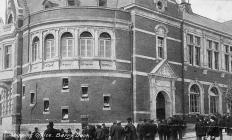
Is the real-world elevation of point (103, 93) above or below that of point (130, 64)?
below

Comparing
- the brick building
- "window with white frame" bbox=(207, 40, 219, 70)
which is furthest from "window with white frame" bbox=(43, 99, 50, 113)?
"window with white frame" bbox=(207, 40, 219, 70)

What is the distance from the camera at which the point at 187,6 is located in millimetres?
44656

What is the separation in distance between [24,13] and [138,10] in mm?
10378

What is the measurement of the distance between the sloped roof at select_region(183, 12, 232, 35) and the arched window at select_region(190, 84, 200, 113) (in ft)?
21.7

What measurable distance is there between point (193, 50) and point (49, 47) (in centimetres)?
1516

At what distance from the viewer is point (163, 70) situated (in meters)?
34.6

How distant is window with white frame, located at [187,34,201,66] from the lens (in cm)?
3922

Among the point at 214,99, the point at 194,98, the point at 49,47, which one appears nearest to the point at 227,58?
the point at 214,99

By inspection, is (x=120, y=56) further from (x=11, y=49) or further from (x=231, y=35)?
(x=231, y=35)

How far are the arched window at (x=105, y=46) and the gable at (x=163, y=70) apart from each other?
13.8ft

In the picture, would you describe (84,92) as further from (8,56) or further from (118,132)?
(8,56)

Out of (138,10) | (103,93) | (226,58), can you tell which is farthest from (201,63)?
(103,93)

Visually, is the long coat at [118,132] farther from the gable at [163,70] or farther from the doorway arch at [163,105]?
the doorway arch at [163,105]

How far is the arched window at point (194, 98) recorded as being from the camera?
3872 centimetres
